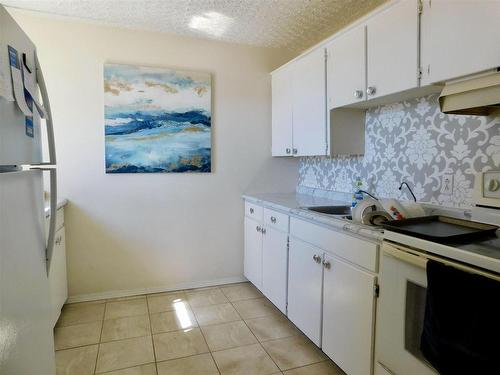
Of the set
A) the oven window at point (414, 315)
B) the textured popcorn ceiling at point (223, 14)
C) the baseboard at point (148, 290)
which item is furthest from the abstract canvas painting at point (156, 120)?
the oven window at point (414, 315)

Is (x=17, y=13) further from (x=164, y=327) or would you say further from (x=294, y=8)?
(x=164, y=327)

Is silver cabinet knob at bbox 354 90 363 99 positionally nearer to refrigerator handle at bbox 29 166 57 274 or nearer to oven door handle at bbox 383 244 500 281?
oven door handle at bbox 383 244 500 281

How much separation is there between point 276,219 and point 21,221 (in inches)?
71.5

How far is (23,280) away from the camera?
103cm

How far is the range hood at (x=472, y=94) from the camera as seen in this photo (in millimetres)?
1318

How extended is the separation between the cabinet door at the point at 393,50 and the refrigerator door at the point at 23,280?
175cm

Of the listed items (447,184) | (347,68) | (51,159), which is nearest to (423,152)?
(447,184)

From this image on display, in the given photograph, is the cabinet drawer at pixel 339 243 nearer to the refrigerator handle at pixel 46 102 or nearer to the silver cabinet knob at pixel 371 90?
the silver cabinet knob at pixel 371 90

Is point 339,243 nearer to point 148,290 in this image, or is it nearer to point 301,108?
point 301,108

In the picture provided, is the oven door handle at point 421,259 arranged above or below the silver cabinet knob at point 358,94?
below

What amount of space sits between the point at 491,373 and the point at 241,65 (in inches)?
116

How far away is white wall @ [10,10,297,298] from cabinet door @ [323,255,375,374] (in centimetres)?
153

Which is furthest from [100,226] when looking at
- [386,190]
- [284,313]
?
[386,190]

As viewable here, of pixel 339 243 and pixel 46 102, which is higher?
pixel 46 102
